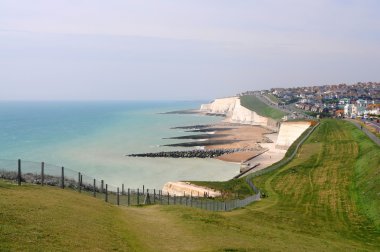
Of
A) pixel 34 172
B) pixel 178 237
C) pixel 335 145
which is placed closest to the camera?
pixel 178 237

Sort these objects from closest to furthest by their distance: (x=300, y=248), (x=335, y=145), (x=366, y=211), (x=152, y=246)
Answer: (x=152, y=246), (x=300, y=248), (x=366, y=211), (x=335, y=145)

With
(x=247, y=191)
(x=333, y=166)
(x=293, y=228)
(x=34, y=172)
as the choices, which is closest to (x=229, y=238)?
(x=293, y=228)

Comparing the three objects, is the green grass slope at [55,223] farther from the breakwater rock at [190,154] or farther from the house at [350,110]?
the house at [350,110]

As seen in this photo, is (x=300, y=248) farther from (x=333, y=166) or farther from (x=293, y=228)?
(x=333, y=166)

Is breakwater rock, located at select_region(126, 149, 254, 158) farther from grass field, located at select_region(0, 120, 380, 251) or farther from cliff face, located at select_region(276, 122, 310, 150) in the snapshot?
grass field, located at select_region(0, 120, 380, 251)

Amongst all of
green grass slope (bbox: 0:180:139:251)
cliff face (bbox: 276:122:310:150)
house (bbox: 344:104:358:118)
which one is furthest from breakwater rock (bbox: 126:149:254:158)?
house (bbox: 344:104:358:118)

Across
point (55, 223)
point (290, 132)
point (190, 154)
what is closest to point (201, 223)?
point (55, 223)
